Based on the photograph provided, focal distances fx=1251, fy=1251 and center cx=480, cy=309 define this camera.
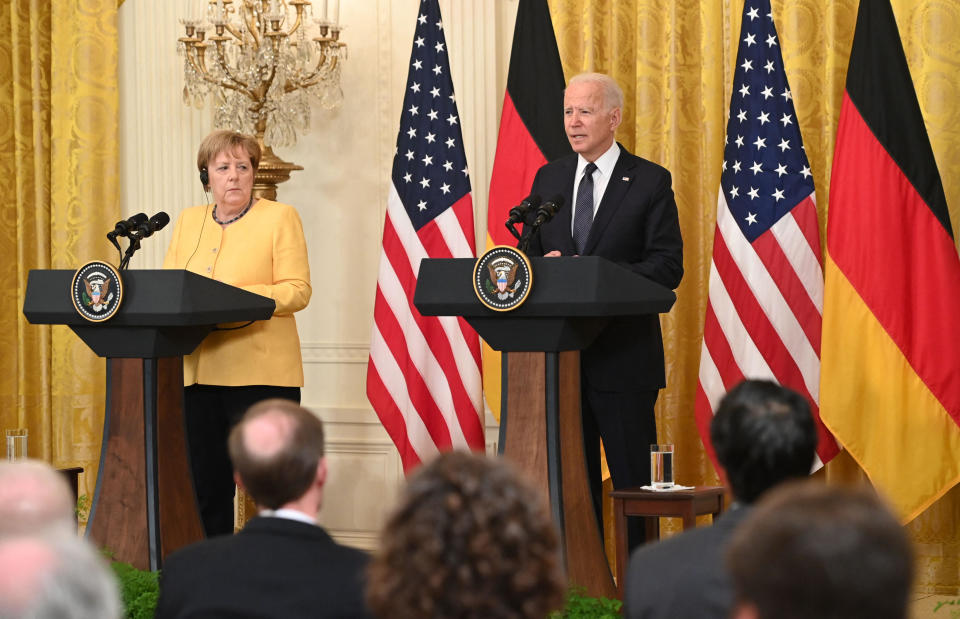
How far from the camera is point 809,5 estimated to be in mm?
5336

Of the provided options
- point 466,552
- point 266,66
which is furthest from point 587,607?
point 266,66

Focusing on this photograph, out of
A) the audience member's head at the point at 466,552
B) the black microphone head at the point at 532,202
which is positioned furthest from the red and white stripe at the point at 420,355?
the audience member's head at the point at 466,552

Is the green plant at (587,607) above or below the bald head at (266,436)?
below

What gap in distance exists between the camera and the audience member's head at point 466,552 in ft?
4.68

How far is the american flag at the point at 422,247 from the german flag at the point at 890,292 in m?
1.61

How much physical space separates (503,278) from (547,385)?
0.35 meters

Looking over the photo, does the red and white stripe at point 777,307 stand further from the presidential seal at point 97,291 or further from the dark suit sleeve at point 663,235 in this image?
the presidential seal at point 97,291

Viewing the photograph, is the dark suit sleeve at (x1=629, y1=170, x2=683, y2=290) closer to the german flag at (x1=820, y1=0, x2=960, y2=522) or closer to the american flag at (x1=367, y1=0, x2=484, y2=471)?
the german flag at (x1=820, y1=0, x2=960, y2=522)

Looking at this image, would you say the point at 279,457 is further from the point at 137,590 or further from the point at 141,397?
the point at 141,397

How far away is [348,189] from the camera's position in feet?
20.9

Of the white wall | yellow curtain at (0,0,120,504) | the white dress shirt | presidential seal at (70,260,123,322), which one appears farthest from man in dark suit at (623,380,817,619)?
yellow curtain at (0,0,120,504)

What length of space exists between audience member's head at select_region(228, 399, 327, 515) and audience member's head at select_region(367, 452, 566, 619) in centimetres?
61

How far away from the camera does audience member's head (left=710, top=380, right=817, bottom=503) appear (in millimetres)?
1956

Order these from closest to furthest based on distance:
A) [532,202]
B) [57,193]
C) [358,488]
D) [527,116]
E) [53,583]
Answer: [53,583] → [532,202] → [527,116] → [358,488] → [57,193]
